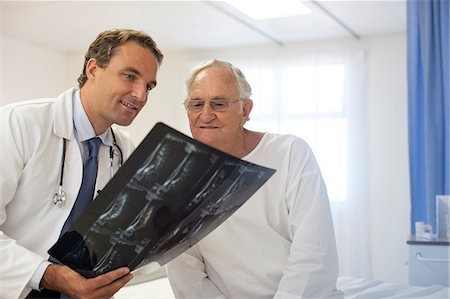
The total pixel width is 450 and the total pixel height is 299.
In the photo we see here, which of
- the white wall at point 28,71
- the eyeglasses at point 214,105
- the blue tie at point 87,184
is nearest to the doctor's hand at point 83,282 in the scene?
the blue tie at point 87,184

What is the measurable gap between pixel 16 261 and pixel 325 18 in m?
4.14

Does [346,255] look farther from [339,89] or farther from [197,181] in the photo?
[197,181]

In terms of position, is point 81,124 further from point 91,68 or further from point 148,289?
point 148,289

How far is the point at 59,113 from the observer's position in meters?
1.55

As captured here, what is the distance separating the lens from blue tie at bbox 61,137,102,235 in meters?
1.53

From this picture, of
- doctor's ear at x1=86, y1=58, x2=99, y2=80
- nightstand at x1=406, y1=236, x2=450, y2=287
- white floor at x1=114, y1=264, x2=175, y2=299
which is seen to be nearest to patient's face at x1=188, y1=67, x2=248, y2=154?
doctor's ear at x1=86, y1=58, x2=99, y2=80

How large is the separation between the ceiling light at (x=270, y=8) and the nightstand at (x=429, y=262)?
2.03m

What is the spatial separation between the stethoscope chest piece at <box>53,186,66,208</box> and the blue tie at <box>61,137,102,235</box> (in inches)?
1.6

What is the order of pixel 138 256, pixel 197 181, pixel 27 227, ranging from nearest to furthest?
pixel 197 181 → pixel 138 256 → pixel 27 227

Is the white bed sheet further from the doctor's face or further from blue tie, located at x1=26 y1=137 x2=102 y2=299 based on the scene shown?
the doctor's face

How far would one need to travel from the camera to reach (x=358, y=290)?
2.43 metres

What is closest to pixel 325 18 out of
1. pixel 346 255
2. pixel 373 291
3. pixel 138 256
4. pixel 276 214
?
pixel 346 255

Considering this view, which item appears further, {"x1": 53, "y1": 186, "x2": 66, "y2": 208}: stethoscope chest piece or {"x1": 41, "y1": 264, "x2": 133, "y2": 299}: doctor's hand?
{"x1": 53, "y1": 186, "x2": 66, "y2": 208}: stethoscope chest piece

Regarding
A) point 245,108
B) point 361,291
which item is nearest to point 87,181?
point 245,108
